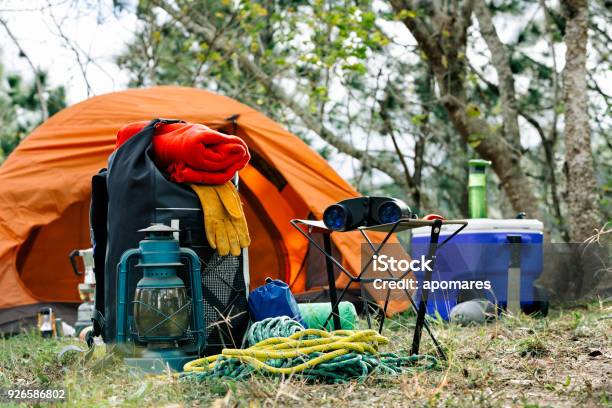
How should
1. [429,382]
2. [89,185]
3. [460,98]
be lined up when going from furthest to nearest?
[460,98] < [89,185] < [429,382]

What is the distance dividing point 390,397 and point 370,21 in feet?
19.3

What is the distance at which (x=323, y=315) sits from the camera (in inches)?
157

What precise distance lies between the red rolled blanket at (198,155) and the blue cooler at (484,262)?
1.81 metres

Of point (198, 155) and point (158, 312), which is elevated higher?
point (198, 155)

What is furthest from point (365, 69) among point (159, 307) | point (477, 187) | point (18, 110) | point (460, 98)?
point (18, 110)

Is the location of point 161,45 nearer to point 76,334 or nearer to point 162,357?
point 76,334

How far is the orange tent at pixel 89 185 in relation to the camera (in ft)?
17.8

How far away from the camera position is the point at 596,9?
352 inches

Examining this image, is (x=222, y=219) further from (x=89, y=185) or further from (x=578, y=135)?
(x=578, y=135)

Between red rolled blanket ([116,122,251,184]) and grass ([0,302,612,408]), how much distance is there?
2.61 ft

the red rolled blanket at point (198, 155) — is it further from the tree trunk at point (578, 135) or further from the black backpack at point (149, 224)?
the tree trunk at point (578, 135)

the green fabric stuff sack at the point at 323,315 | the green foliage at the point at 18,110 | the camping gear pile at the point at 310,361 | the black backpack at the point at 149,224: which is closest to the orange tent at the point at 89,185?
the green fabric stuff sack at the point at 323,315

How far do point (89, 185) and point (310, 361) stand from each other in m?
3.23

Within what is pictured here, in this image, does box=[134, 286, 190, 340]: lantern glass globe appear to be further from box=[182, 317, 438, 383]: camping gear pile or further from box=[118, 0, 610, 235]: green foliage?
box=[118, 0, 610, 235]: green foliage
